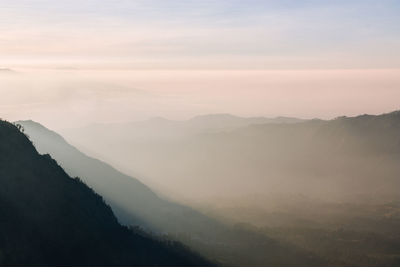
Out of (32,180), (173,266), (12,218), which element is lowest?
(173,266)

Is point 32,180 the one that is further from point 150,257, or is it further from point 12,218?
point 150,257

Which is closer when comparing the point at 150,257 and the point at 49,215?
the point at 49,215

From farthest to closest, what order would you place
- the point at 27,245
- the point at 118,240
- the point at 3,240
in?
the point at 118,240, the point at 27,245, the point at 3,240

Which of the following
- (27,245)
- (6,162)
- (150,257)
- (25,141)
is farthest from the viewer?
(150,257)

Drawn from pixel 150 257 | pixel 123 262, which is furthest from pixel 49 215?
pixel 150 257

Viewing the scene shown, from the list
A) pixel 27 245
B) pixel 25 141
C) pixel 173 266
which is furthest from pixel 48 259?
pixel 173 266

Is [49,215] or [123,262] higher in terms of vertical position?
[49,215]
